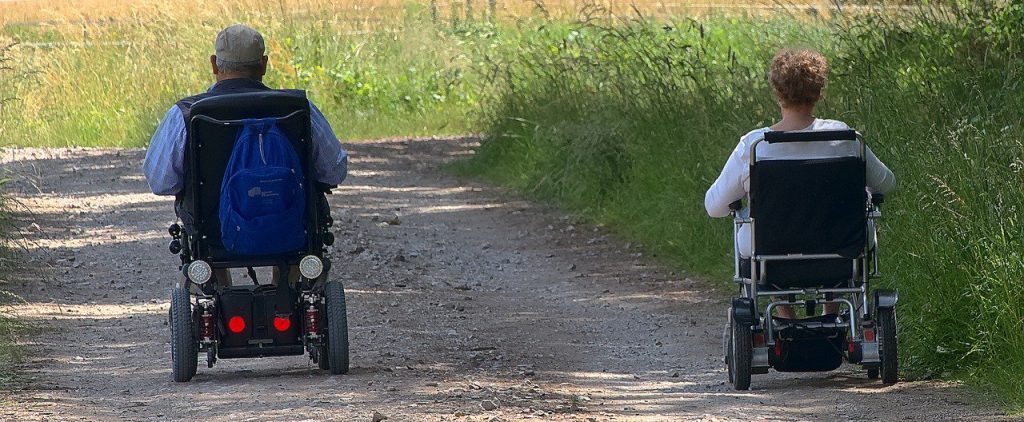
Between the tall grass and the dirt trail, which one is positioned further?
the tall grass

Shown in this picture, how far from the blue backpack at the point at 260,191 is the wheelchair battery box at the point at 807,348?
6.22 ft

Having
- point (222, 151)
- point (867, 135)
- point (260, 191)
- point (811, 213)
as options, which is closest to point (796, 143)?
point (811, 213)

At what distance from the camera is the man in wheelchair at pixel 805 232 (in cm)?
595

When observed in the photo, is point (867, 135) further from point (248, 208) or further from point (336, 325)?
point (248, 208)

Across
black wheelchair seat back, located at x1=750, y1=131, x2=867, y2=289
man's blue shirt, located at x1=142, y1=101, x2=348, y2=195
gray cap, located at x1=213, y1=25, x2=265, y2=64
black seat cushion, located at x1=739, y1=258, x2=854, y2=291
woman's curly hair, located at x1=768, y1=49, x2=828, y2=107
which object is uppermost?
gray cap, located at x1=213, y1=25, x2=265, y2=64

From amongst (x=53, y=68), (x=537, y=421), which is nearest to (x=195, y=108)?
(x=537, y=421)

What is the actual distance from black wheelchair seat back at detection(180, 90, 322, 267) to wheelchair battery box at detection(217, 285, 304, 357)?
0.14 m

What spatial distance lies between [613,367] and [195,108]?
2137mm

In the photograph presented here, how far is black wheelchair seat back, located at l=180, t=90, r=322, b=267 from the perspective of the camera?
6207 millimetres

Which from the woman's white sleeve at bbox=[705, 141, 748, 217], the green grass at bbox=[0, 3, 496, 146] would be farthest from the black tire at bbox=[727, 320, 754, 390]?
the green grass at bbox=[0, 3, 496, 146]

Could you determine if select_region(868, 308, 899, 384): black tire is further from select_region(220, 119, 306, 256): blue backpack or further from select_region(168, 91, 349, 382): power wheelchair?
select_region(220, 119, 306, 256): blue backpack

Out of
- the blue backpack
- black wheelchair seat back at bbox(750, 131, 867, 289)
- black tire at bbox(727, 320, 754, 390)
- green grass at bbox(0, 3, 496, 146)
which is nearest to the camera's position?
black wheelchair seat back at bbox(750, 131, 867, 289)

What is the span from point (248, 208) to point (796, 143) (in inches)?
81.4

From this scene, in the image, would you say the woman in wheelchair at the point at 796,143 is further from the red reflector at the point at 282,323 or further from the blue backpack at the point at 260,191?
the red reflector at the point at 282,323
